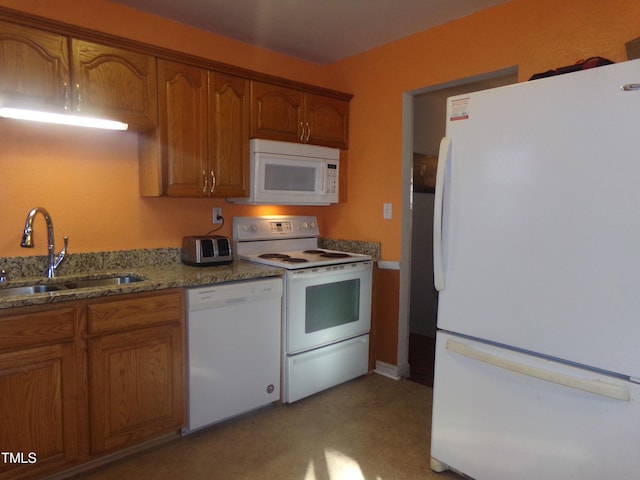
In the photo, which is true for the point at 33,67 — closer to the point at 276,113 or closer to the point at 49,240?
the point at 49,240

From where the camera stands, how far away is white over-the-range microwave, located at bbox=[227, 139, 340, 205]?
2.76 m

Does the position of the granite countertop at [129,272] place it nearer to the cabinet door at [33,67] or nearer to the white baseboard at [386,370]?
the cabinet door at [33,67]

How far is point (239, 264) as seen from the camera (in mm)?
2785

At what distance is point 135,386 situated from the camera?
2039 mm

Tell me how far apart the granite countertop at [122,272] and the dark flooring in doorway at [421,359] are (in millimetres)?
1398

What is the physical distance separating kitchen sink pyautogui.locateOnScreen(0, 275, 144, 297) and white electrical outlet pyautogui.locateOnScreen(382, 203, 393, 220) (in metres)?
1.72

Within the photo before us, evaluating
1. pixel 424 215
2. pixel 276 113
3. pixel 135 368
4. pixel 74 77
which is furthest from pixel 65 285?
pixel 424 215

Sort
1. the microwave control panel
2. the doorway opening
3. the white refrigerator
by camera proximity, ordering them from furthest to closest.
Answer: the doorway opening < the microwave control panel < the white refrigerator

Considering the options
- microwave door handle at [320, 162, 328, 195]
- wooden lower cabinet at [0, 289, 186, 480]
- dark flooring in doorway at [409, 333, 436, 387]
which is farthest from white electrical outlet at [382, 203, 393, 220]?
wooden lower cabinet at [0, 289, 186, 480]

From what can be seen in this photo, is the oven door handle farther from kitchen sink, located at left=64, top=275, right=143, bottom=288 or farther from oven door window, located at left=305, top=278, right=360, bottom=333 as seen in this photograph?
kitchen sink, located at left=64, top=275, right=143, bottom=288

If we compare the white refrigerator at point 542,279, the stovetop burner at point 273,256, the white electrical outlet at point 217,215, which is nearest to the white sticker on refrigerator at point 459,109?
the white refrigerator at point 542,279

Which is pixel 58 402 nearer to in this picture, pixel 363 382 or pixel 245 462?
pixel 245 462

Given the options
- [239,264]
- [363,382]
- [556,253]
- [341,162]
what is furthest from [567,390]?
[341,162]

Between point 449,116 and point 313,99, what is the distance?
1.47 meters
